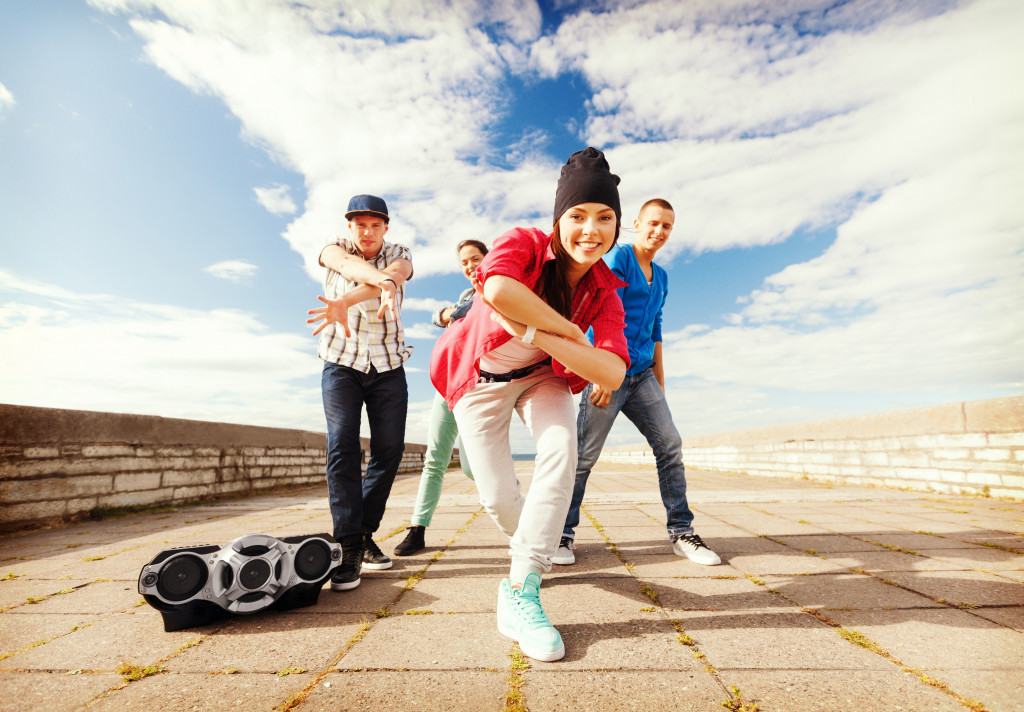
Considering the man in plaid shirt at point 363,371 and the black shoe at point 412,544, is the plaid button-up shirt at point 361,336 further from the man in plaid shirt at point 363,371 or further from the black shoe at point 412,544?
the black shoe at point 412,544

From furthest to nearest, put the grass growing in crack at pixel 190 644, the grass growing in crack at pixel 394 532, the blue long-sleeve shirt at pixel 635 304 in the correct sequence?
the grass growing in crack at pixel 394 532
the blue long-sleeve shirt at pixel 635 304
the grass growing in crack at pixel 190 644

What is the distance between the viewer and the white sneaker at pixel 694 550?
2826 millimetres

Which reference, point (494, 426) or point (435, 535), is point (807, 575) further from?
point (435, 535)

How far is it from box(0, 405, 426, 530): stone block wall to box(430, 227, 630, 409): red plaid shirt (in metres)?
4.67

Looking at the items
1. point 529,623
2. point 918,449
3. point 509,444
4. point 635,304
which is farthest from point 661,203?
point 918,449

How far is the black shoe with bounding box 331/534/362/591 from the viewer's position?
2473mm

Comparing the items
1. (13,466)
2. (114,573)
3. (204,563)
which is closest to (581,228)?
(204,563)

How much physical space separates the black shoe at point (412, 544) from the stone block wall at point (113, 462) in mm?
3876

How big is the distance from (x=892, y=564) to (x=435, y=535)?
295 cm

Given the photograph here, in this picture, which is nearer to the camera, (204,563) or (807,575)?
(204,563)

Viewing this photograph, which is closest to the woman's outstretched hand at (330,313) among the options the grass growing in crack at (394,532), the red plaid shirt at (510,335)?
the red plaid shirt at (510,335)

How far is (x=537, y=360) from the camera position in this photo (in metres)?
2.14

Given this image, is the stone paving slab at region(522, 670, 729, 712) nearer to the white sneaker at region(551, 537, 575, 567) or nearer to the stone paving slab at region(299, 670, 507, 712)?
the stone paving slab at region(299, 670, 507, 712)

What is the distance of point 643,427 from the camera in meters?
3.21
